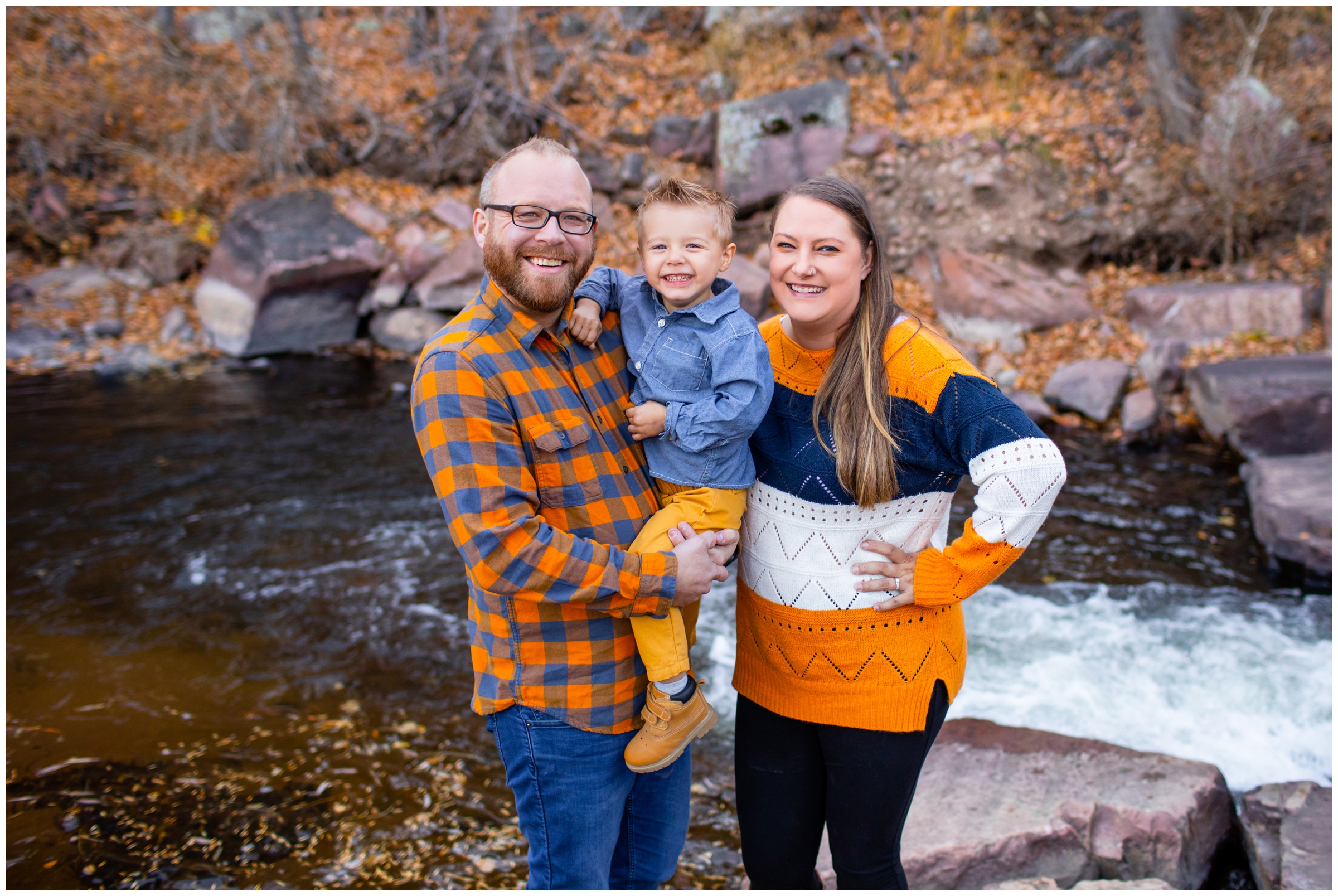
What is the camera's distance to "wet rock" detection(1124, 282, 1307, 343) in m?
8.63

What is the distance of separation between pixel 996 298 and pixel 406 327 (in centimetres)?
765

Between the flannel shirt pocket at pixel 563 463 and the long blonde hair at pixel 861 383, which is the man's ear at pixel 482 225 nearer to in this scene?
the flannel shirt pocket at pixel 563 463

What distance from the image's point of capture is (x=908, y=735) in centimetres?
225

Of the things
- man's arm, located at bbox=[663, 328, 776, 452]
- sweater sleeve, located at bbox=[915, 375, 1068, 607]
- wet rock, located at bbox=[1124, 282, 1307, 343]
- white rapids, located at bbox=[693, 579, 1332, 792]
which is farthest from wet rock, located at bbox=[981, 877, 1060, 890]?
wet rock, located at bbox=[1124, 282, 1307, 343]

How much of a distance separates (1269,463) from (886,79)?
8.36m

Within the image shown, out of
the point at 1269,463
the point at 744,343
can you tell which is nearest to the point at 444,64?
the point at 1269,463

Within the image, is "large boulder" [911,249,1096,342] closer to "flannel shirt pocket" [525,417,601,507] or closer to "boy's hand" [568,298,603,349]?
"boy's hand" [568,298,603,349]

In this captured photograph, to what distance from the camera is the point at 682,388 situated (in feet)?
7.69

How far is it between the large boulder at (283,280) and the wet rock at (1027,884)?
11027mm

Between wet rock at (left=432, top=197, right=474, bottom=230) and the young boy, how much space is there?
11119 millimetres

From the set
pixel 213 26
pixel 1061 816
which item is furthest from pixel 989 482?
pixel 213 26

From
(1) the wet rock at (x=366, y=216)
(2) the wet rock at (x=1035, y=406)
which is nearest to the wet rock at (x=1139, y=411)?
(2) the wet rock at (x=1035, y=406)

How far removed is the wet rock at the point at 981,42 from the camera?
12539 millimetres

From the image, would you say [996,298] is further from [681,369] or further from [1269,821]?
[681,369]
